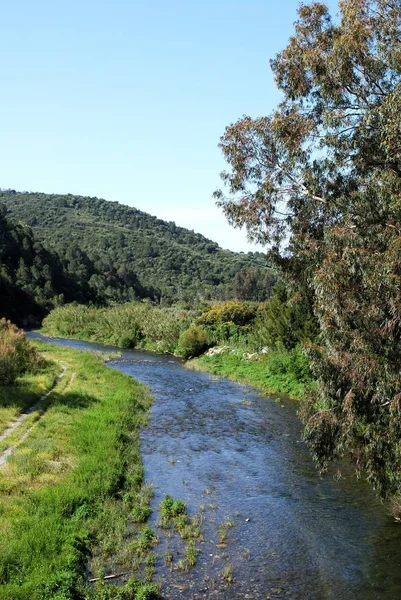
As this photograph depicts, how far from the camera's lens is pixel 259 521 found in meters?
14.9

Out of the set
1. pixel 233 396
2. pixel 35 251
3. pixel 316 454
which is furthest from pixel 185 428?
pixel 35 251

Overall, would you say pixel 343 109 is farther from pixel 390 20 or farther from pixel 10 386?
pixel 10 386

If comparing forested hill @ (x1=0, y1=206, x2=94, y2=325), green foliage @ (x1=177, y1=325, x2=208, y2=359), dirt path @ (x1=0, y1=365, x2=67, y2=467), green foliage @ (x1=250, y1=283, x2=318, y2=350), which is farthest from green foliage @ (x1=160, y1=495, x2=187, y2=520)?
forested hill @ (x1=0, y1=206, x2=94, y2=325)

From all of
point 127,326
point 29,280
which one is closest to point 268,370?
point 127,326

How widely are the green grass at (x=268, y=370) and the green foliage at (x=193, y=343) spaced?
4.93m

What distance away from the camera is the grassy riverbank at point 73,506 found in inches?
416

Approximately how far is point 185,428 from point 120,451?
20.1 feet

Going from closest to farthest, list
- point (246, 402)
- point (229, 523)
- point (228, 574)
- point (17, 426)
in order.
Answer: point (228, 574) < point (229, 523) < point (17, 426) < point (246, 402)

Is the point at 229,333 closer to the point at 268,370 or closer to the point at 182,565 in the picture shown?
the point at 268,370

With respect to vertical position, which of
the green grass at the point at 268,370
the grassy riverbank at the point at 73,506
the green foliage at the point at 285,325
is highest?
the green foliage at the point at 285,325

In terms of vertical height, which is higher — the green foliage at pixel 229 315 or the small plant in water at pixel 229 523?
the green foliage at pixel 229 315

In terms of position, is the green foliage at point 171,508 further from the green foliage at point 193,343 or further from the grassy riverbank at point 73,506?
the green foliage at point 193,343

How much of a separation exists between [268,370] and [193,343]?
15258mm

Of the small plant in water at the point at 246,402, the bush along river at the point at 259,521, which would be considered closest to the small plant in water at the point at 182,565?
the bush along river at the point at 259,521
